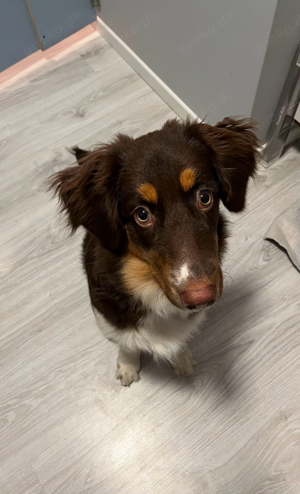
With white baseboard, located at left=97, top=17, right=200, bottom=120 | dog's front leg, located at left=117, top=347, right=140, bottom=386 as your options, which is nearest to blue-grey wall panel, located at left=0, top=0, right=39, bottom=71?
white baseboard, located at left=97, top=17, right=200, bottom=120

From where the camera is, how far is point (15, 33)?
11.1 ft

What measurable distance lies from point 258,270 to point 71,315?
1.24 meters

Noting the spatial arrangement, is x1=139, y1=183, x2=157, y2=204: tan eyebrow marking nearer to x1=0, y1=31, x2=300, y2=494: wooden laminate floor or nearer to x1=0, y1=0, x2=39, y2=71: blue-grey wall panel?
x1=0, y1=31, x2=300, y2=494: wooden laminate floor

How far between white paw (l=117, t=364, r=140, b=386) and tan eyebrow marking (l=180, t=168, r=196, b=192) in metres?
1.26

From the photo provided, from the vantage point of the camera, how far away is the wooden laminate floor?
2285 mm

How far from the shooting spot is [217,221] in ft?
5.72

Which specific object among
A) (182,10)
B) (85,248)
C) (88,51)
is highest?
(182,10)

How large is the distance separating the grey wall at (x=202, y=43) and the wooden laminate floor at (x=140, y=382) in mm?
709

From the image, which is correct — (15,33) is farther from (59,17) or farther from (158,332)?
(158,332)

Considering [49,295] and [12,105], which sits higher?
[12,105]

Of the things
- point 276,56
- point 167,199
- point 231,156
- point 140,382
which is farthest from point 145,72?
point 140,382

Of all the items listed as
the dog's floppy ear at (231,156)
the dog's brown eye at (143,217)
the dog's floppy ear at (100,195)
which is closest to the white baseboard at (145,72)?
the dog's floppy ear at (231,156)

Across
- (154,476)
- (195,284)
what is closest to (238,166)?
(195,284)

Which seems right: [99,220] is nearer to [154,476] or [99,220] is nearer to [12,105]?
[154,476]
